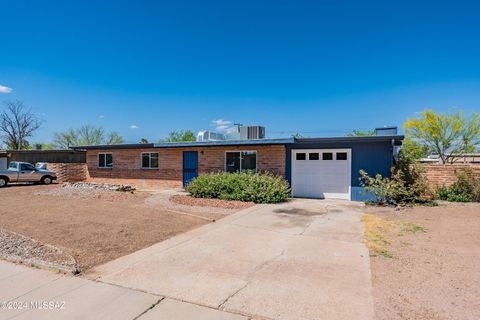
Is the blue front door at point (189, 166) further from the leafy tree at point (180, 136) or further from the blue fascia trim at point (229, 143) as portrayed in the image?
the leafy tree at point (180, 136)


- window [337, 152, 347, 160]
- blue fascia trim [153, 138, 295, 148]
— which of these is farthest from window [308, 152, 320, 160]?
blue fascia trim [153, 138, 295, 148]

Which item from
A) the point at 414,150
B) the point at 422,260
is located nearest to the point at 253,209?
the point at 422,260

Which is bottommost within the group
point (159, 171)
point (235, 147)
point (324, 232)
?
point (324, 232)

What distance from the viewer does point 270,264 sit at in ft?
15.6

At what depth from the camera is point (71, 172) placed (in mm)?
19625

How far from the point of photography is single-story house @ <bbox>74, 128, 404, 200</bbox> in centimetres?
1173

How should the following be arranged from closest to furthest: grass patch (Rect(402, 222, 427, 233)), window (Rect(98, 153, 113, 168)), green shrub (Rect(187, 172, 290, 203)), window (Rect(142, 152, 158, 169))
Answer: grass patch (Rect(402, 222, 427, 233))
green shrub (Rect(187, 172, 290, 203))
window (Rect(142, 152, 158, 169))
window (Rect(98, 153, 113, 168))

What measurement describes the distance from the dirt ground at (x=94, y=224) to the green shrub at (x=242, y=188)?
92.6 inches

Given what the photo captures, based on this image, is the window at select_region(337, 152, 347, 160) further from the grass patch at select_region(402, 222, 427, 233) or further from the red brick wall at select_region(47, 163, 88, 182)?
the red brick wall at select_region(47, 163, 88, 182)

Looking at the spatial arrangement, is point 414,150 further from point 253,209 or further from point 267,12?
point 253,209

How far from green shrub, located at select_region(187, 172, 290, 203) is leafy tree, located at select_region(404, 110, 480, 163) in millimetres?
Answer: 18335

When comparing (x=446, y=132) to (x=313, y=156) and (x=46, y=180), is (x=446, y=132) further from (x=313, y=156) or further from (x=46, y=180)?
(x=46, y=180)

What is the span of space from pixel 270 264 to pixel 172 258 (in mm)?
1681

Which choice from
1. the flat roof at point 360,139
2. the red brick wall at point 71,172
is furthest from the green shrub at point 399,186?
the red brick wall at point 71,172
